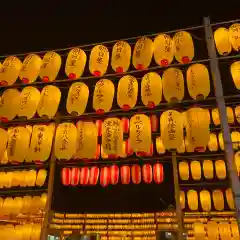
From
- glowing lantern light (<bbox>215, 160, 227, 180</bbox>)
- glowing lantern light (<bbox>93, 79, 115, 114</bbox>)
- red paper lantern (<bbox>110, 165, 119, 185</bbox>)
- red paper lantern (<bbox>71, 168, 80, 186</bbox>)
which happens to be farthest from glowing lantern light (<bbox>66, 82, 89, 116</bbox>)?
glowing lantern light (<bbox>215, 160, 227, 180</bbox>)

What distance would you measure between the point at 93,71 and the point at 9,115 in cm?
192

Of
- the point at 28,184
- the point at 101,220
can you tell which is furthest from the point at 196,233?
the point at 101,220

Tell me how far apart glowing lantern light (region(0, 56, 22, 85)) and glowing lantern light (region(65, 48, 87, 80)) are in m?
1.23

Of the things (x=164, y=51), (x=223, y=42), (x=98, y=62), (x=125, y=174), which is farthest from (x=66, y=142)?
(x=223, y=42)

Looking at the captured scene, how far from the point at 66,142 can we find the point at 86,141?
0.39 meters

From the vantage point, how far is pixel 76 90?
19.3ft

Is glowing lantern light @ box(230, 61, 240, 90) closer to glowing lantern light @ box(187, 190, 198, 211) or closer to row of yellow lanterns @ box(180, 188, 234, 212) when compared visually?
row of yellow lanterns @ box(180, 188, 234, 212)

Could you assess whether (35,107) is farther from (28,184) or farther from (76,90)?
Result: (28,184)

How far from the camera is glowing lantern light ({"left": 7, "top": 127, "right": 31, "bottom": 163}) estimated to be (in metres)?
5.81

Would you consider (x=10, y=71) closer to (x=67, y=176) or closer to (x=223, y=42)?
(x=67, y=176)

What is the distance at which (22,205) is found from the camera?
8.94 metres

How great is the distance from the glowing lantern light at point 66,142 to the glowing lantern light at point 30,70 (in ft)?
4.38

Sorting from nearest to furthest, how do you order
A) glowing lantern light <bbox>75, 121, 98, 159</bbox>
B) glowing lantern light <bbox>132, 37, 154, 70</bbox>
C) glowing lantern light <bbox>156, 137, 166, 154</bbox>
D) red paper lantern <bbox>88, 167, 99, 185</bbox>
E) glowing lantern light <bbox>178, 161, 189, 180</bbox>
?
1. glowing lantern light <bbox>75, 121, 98, 159</bbox>
2. glowing lantern light <bbox>132, 37, 154, 70</bbox>
3. glowing lantern light <bbox>178, 161, 189, 180</bbox>
4. glowing lantern light <bbox>156, 137, 166, 154</bbox>
5. red paper lantern <bbox>88, 167, 99, 185</bbox>

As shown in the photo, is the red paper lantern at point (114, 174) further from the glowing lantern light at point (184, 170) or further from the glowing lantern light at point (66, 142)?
the glowing lantern light at point (66, 142)
